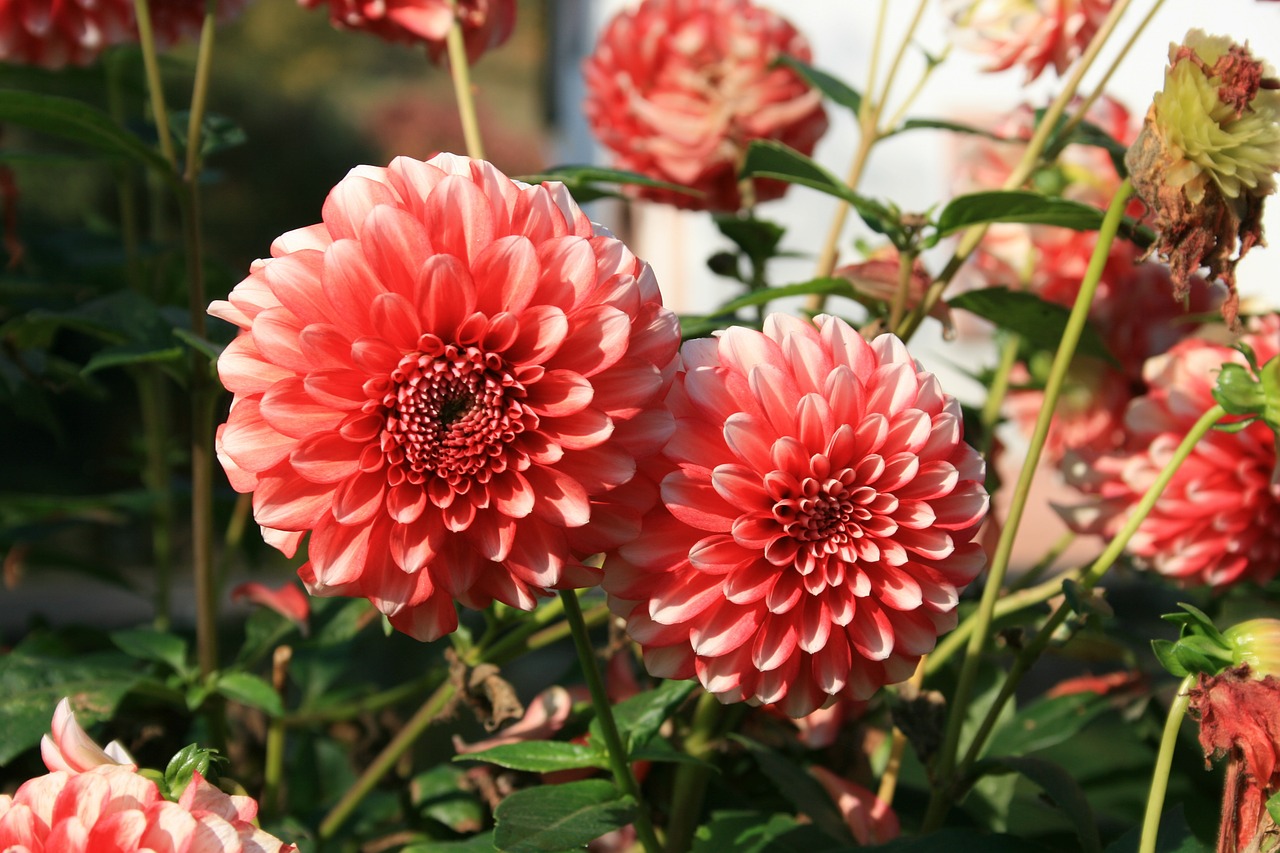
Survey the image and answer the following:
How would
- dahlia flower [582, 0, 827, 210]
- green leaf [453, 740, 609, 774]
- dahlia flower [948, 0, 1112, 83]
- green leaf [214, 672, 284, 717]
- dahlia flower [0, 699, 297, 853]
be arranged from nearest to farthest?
dahlia flower [0, 699, 297, 853] < green leaf [453, 740, 609, 774] < green leaf [214, 672, 284, 717] < dahlia flower [948, 0, 1112, 83] < dahlia flower [582, 0, 827, 210]

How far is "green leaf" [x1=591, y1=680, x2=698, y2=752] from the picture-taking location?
484mm

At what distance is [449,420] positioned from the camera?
0.37 metres

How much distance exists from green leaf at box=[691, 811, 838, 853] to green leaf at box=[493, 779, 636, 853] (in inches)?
3.4

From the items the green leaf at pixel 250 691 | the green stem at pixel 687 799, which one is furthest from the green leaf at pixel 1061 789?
the green leaf at pixel 250 691

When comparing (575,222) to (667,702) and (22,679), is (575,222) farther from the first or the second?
(22,679)

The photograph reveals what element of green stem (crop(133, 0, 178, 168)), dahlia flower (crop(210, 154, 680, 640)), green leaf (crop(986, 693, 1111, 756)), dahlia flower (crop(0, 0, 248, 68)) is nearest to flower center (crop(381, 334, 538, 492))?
dahlia flower (crop(210, 154, 680, 640))

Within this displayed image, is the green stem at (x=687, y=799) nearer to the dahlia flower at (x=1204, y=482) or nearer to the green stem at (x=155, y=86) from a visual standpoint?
the dahlia flower at (x=1204, y=482)

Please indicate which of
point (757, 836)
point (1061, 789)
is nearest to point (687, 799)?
point (757, 836)

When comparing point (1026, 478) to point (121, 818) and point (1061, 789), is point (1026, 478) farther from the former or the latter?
point (121, 818)

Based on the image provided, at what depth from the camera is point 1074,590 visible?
1.55ft

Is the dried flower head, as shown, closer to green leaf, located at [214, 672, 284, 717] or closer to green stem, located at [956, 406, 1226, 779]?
green stem, located at [956, 406, 1226, 779]

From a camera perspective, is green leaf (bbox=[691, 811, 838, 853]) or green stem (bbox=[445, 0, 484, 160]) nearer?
green leaf (bbox=[691, 811, 838, 853])

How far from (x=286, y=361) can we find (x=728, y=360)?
0.14 m

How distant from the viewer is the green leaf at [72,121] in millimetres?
539
